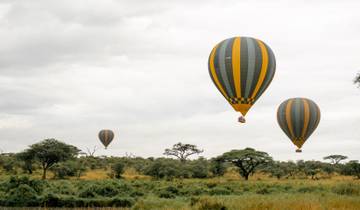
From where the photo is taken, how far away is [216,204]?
21.8 metres

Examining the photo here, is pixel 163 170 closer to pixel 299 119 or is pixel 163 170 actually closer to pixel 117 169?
pixel 117 169

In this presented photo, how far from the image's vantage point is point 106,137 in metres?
92.7

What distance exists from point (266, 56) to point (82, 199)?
652 inches

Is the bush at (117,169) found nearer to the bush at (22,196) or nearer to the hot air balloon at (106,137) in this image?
the hot air balloon at (106,137)

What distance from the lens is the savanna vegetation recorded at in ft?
84.0

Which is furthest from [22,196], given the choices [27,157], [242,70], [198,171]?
[198,171]

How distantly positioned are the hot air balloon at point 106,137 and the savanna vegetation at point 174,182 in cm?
408

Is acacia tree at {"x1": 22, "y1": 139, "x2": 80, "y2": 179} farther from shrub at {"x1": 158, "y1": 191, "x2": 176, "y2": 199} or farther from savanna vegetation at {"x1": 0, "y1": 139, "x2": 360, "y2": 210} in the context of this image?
shrub at {"x1": 158, "y1": 191, "x2": 176, "y2": 199}

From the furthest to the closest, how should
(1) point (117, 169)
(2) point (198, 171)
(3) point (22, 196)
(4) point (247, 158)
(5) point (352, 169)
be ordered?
(5) point (352, 169)
(2) point (198, 171)
(4) point (247, 158)
(1) point (117, 169)
(3) point (22, 196)

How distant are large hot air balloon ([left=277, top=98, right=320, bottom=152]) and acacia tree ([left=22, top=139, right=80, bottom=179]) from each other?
3134 centimetres

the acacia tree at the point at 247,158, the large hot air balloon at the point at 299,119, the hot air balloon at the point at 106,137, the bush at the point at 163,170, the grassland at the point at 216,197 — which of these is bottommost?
the grassland at the point at 216,197

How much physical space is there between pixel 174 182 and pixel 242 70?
2454 centimetres

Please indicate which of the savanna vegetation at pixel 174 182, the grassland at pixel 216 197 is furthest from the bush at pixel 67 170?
the grassland at pixel 216 197

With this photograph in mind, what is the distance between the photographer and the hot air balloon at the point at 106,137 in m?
92.6
